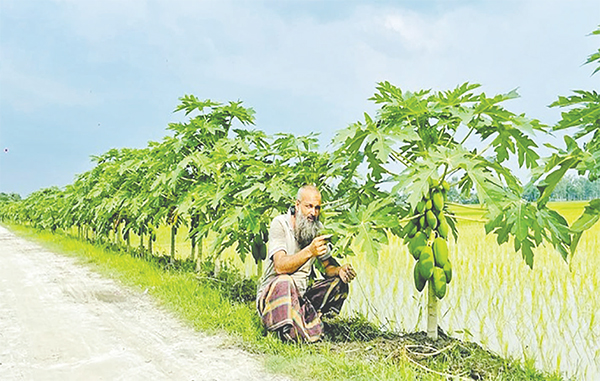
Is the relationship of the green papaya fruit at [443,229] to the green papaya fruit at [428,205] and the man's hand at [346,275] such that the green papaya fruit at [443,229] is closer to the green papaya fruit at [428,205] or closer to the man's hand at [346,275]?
the green papaya fruit at [428,205]

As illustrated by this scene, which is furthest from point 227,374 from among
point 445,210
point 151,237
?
point 151,237

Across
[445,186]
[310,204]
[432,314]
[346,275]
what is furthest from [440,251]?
[310,204]

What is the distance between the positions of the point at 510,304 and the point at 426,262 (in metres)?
2.06

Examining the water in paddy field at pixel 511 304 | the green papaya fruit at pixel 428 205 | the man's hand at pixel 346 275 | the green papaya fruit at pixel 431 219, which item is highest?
the green papaya fruit at pixel 428 205

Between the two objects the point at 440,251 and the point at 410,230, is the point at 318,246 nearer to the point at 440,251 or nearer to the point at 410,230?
the point at 410,230

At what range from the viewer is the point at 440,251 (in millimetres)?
3703

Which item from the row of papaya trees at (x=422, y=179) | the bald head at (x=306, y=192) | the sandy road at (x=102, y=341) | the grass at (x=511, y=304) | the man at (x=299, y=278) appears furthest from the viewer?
the bald head at (x=306, y=192)

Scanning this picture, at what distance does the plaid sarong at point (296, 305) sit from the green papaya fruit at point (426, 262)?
970 millimetres

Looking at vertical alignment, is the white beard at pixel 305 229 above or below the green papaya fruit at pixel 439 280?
above

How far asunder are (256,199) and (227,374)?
1.89m

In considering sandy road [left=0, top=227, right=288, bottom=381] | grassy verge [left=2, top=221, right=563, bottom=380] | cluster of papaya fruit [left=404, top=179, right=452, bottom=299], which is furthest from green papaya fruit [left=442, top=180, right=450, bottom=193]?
sandy road [left=0, top=227, right=288, bottom=381]

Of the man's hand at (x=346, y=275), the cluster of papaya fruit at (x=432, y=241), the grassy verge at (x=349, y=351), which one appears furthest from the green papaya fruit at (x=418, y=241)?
the man's hand at (x=346, y=275)

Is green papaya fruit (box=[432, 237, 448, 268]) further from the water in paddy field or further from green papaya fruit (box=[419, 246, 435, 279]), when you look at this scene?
the water in paddy field

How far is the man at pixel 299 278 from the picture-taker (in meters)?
4.24
